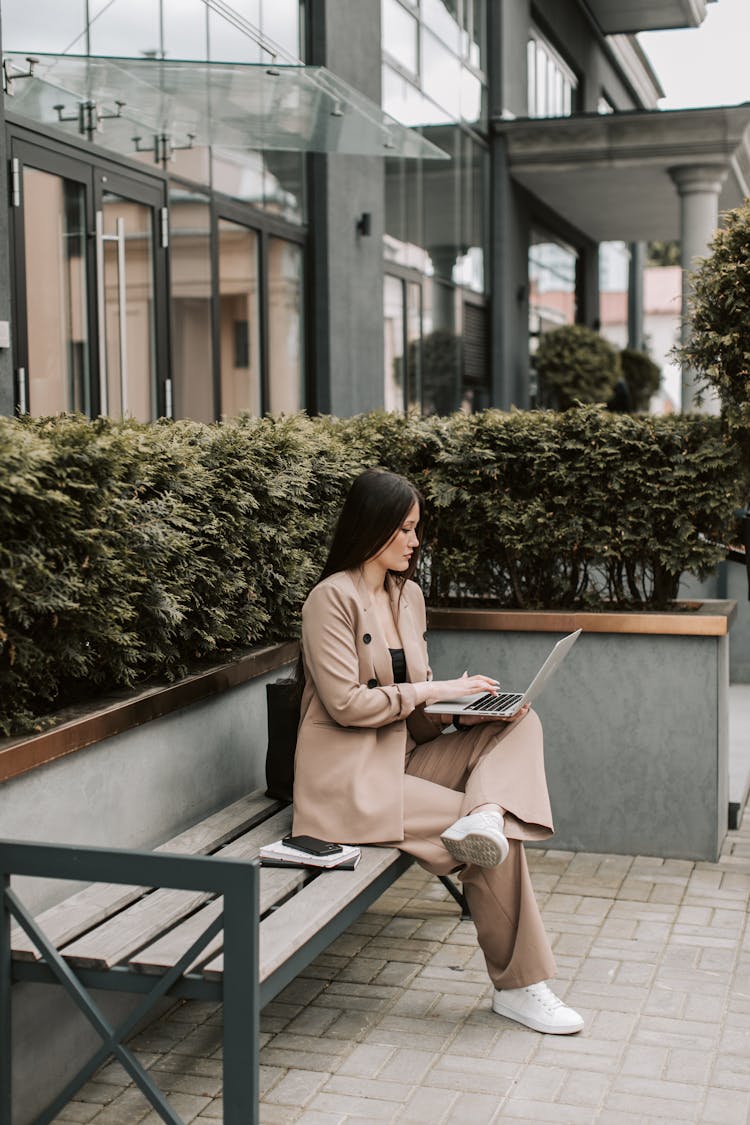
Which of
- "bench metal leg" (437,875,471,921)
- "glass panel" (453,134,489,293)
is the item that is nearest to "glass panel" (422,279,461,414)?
"glass panel" (453,134,489,293)

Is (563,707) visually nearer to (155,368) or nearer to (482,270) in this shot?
(155,368)

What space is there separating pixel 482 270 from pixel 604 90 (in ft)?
31.1

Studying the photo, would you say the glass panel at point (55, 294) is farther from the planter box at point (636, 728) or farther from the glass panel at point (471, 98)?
the glass panel at point (471, 98)

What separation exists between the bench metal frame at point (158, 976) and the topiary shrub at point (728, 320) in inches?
136

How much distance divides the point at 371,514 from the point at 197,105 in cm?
553

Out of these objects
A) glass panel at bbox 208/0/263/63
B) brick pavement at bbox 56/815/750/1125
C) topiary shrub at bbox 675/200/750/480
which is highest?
glass panel at bbox 208/0/263/63

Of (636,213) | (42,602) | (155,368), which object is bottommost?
(42,602)

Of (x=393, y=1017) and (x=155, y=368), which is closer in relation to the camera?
(x=393, y=1017)

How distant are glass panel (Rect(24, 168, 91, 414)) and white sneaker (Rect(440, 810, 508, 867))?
4.82m

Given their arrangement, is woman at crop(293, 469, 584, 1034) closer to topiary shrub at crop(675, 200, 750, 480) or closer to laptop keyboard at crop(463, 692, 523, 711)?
laptop keyboard at crop(463, 692, 523, 711)

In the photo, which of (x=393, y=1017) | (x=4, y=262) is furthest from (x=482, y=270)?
(x=393, y=1017)

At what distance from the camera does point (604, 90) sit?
82.6 feet

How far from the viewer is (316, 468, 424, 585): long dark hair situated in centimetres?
422

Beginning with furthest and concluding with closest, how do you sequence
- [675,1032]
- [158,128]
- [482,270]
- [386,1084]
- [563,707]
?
[482,270]
[158,128]
[563,707]
[675,1032]
[386,1084]
